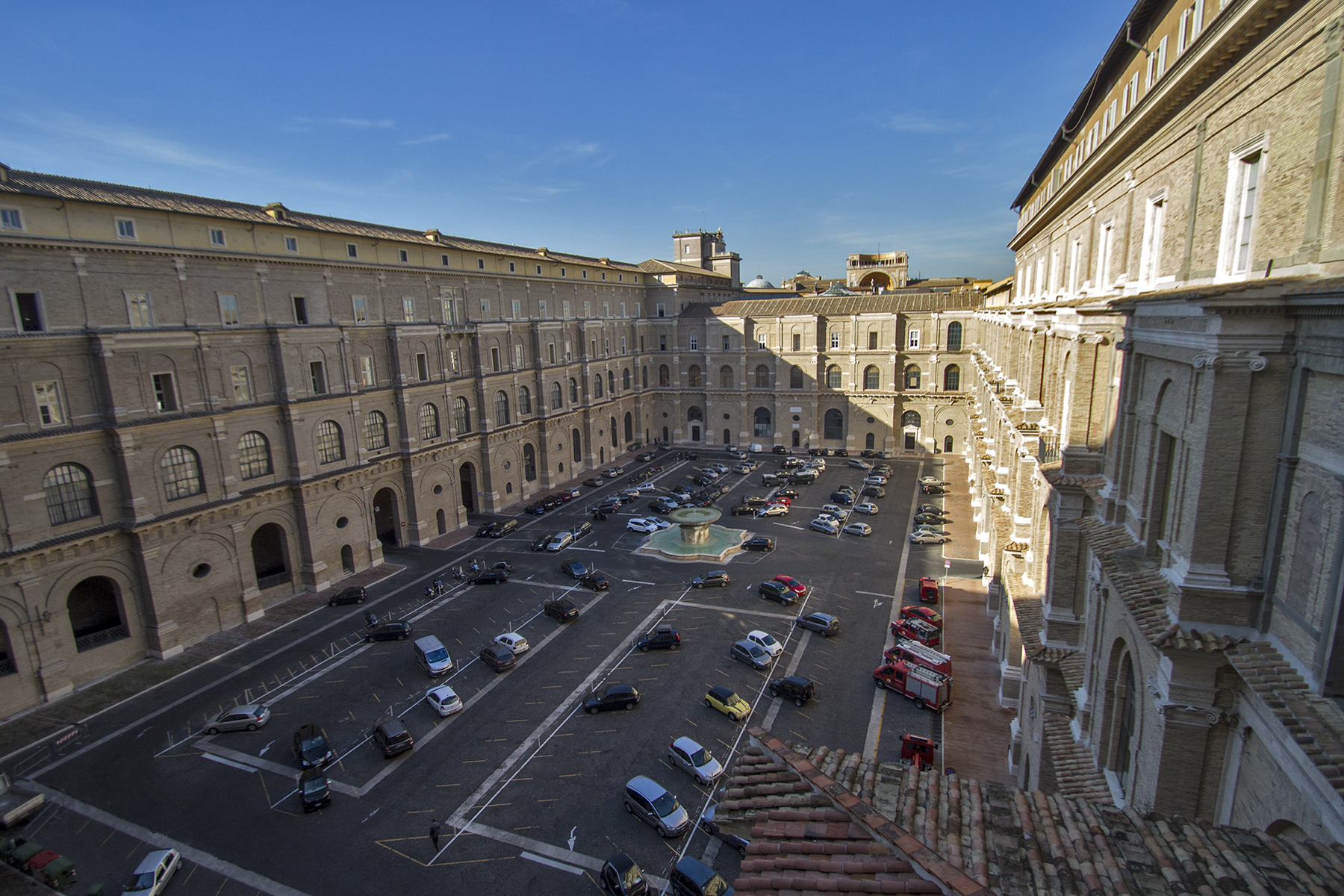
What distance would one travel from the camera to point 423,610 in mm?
36438

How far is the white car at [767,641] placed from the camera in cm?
3045

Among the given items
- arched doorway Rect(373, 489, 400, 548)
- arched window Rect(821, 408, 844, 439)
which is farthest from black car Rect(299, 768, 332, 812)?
arched window Rect(821, 408, 844, 439)

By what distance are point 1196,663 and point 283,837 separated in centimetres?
2505

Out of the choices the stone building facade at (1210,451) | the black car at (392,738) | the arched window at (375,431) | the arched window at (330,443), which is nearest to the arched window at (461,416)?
the arched window at (375,431)

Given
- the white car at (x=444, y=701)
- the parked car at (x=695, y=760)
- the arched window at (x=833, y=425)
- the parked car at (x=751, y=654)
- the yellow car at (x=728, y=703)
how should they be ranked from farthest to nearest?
the arched window at (x=833, y=425), the parked car at (x=751, y=654), the white car at (x=444, y=701), the yellow car at (x=728, y=703), the parked car at (x=695, y=760)

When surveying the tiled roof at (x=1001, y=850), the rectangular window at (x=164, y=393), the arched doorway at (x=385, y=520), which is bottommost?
the arched doorway at (x=385, y=520)

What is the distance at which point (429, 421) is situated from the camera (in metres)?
48.2

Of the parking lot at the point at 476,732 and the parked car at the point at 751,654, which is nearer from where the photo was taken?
the parking lot at the point at 476,732

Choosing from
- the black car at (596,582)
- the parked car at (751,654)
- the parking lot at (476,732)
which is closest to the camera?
the parking lot at (476,732)

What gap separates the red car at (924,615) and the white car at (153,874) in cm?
3045

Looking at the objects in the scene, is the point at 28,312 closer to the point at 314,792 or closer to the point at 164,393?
the point at 164,393

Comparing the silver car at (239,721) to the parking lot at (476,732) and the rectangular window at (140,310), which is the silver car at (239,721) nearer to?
the parking lot at (476,732)

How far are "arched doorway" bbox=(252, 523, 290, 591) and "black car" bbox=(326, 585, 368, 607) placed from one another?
3566mm

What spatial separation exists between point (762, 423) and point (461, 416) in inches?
1465
